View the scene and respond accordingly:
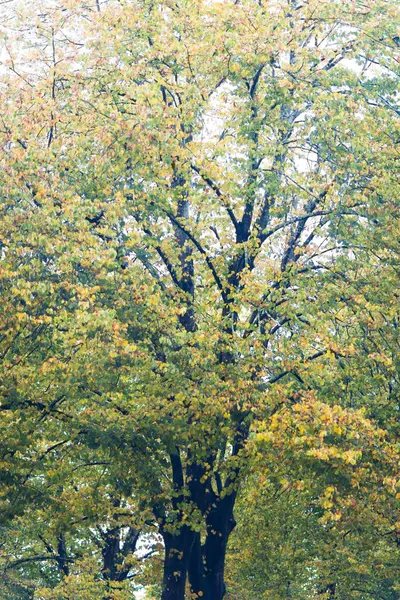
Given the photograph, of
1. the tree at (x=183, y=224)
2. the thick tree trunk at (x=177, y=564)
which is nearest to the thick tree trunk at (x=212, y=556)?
the tree at (x=183, y=224)

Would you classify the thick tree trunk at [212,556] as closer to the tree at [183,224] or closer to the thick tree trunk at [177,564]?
the tree at [183,224]

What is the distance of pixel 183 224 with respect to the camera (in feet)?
54.6

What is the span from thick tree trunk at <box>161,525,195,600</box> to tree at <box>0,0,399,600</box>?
0.13ft

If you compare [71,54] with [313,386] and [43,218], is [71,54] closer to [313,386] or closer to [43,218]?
[43,218]

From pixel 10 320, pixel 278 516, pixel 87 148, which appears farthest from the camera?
pixel 278 516

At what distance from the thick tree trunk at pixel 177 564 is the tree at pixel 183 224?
0.04 m

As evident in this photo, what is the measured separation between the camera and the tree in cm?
1445

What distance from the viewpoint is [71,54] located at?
1911cm

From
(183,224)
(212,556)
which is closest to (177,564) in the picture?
(212,556)

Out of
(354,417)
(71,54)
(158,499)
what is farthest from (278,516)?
(71,54)

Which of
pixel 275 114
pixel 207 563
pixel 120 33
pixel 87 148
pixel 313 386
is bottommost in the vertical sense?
pixel 207 563

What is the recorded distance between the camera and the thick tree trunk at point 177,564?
1752cm

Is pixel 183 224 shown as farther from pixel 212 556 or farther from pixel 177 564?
pixel 212 556

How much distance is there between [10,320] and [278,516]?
13.0 m
